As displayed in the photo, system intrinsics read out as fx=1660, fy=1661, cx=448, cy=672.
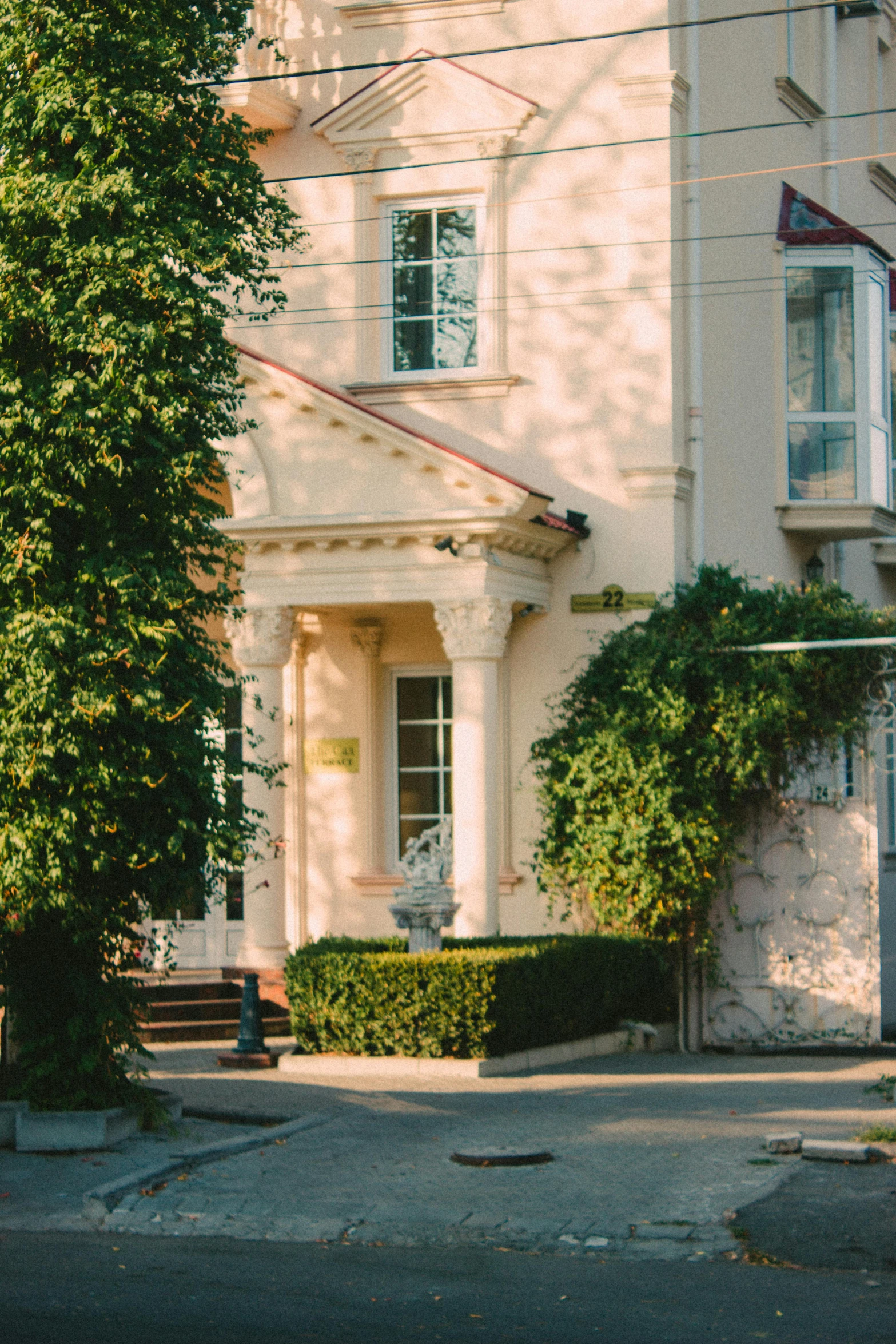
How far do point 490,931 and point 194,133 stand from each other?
730 centimetres

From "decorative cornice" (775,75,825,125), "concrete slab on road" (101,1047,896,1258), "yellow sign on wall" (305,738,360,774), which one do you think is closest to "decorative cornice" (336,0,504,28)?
"decorative cornice" (775,75,825,125)

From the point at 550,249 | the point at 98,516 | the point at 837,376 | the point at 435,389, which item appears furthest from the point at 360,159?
the point at 98,516

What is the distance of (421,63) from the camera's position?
17062mm

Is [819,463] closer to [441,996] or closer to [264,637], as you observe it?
[264,637]

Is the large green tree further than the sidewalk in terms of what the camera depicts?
Yes

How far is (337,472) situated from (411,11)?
547 cm

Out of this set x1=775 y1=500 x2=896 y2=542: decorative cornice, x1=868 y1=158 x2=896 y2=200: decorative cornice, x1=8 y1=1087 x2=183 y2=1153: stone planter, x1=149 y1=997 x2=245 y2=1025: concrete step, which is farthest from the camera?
x1=868 y1=158 x2=896 y2=200: decorative cornice

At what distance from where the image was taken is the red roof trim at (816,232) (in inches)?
682

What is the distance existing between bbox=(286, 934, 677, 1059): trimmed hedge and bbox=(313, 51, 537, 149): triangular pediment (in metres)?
8.26

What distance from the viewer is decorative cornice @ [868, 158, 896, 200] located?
20938mm

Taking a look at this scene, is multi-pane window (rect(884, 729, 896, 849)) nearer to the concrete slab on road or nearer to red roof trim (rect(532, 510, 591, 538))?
red roof trim (rect(532, 510, 591, 538))

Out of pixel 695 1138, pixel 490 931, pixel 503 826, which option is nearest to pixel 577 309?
pixel 503 826

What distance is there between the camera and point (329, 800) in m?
17.0

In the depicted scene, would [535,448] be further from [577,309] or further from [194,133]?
[194,133]
